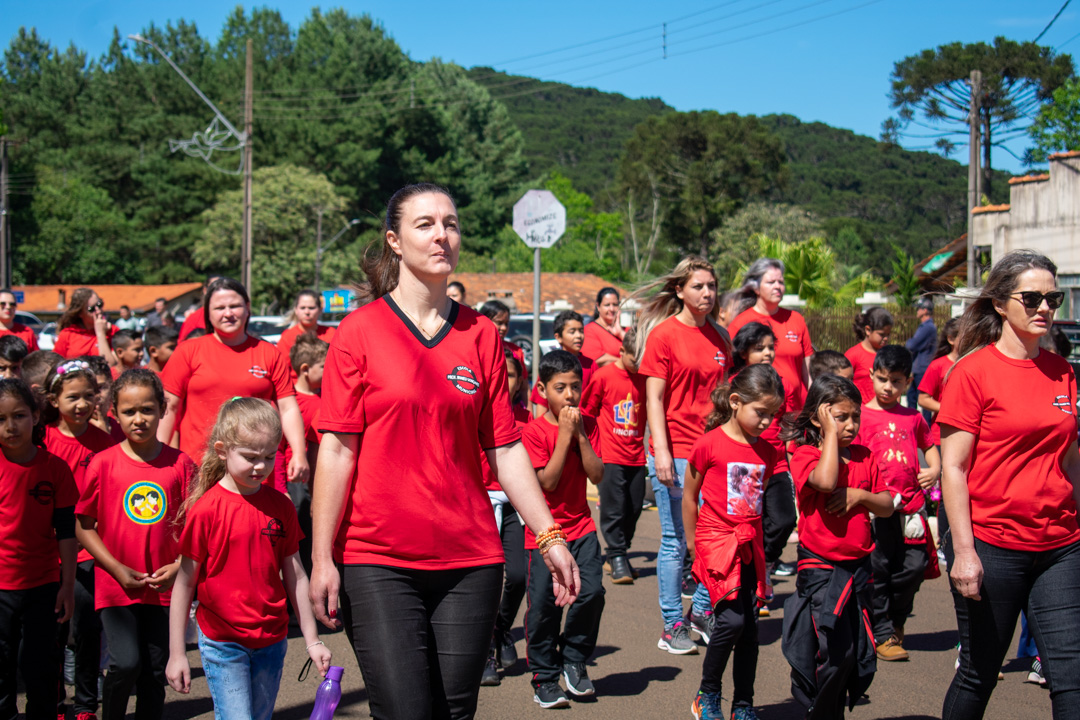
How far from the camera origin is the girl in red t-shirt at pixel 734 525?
14.6 feet

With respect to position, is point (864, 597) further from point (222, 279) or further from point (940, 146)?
point (940, 146)

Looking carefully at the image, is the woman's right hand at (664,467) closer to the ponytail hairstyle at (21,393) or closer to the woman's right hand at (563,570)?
the woman's right hand at (563,570)

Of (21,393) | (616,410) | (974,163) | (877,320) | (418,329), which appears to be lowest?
(616,410)

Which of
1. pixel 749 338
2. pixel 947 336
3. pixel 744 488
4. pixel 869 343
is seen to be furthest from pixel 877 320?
pixel 744 488

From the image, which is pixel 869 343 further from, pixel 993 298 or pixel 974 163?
pixel 974 163

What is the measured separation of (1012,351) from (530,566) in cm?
255

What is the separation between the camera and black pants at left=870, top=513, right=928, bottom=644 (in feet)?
17.6

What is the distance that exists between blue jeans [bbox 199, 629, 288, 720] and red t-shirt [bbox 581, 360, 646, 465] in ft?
11.8

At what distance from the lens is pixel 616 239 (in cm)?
7838

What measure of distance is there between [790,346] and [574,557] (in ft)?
9.79

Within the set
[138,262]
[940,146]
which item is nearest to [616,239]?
[138,262]

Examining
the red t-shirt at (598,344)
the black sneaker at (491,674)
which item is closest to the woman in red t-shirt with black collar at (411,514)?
the black sneaker at (491,674)

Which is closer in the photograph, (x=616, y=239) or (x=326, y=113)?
(x=326, y=113)

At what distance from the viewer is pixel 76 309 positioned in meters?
8.62
